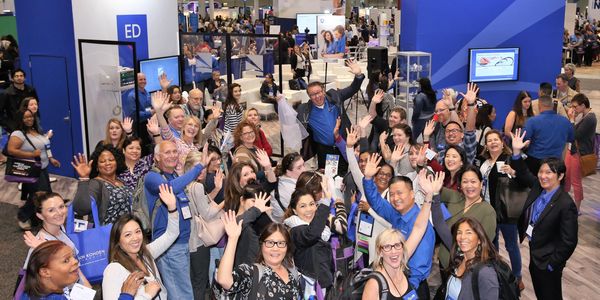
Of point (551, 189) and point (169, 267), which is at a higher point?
point (551, 189)

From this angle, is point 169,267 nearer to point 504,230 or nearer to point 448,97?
point 504,230

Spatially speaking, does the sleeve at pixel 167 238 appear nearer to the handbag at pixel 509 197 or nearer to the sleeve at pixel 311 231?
the sleeve at pixel 311 231

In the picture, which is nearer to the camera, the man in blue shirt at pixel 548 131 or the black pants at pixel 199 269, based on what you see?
the black pants at pixel 199 269

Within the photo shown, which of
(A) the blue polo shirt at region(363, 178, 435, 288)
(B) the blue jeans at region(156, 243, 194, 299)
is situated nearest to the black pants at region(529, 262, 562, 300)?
(A) the blue polo shirt at region(363, 178, 435, 288)

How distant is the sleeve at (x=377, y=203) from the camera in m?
4.42

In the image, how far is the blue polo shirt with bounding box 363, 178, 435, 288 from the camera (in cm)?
406

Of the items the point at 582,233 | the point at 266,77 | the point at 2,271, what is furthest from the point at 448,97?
the point at 2,271

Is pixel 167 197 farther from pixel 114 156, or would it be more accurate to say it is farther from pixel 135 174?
pixel 135 174

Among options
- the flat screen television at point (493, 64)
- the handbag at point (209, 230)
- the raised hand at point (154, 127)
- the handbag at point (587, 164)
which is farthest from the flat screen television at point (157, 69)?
the handbag at point (587, 164)

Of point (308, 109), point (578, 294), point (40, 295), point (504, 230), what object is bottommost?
point (578, 294)

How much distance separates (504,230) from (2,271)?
4494 mm

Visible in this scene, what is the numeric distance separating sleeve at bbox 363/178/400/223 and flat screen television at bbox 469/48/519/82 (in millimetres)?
7137

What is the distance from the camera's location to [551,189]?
464 centimetres

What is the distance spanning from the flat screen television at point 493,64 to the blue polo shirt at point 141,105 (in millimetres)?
5369
